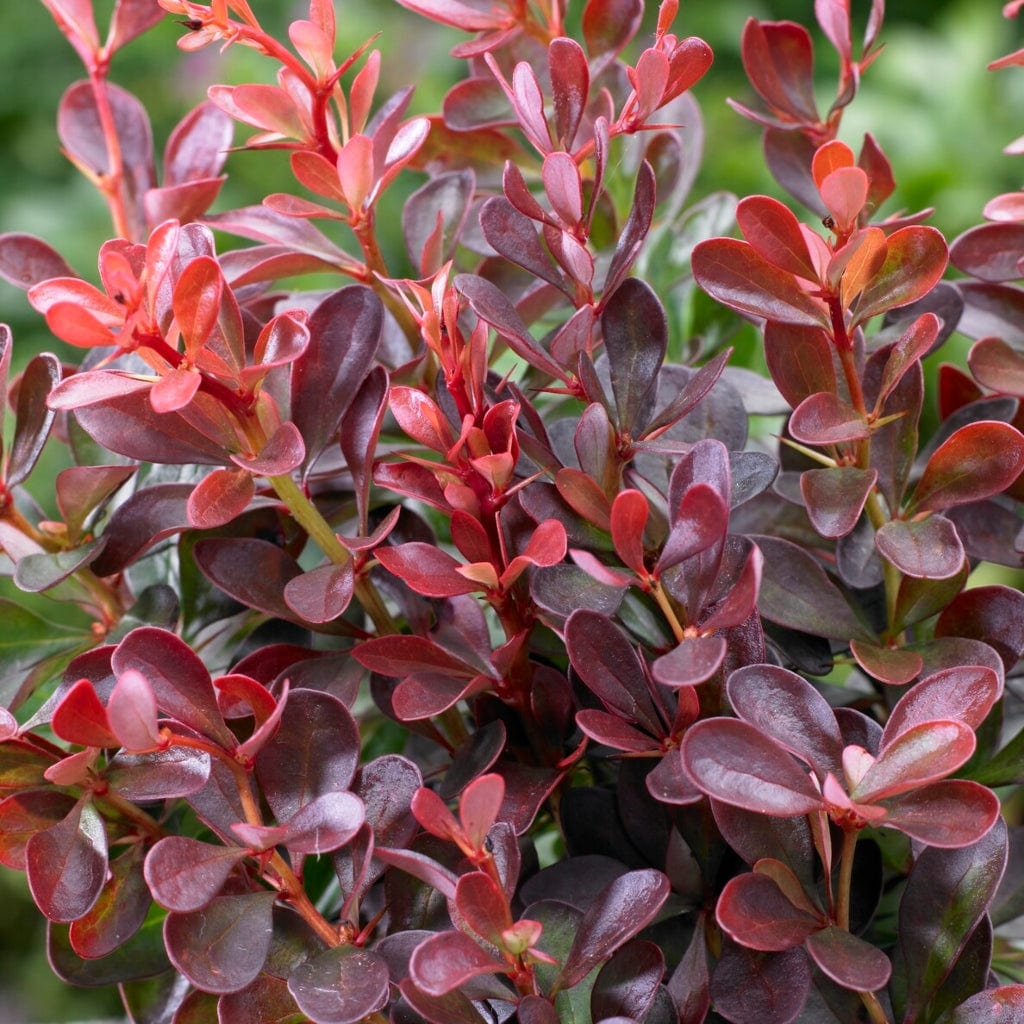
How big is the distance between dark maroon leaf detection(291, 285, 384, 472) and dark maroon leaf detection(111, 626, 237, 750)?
90 mm

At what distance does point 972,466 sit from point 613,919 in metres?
0.18

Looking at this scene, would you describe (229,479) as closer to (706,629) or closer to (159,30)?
(706,629)

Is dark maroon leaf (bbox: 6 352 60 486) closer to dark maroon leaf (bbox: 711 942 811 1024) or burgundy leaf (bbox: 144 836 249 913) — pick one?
burgundy leaf (bbox: 144 836 249 913)

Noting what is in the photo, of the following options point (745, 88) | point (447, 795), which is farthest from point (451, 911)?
point (745, 88)

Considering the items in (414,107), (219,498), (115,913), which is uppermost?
(219,498)

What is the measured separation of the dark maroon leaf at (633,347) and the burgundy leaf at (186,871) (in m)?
0.18

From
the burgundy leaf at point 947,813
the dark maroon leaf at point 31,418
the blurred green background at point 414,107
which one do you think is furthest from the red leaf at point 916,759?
the blurred green background at point 414,107

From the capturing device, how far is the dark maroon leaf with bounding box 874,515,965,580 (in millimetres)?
362

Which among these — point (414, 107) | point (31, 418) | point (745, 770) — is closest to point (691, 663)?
point (745, 770)

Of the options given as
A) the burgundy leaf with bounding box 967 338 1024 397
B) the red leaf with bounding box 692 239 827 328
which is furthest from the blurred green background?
the red leaf with bounding box 692 239 827 328

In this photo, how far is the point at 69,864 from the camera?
35cm

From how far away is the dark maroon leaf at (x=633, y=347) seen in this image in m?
0.39

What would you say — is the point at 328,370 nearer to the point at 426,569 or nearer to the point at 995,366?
the point at 426,569

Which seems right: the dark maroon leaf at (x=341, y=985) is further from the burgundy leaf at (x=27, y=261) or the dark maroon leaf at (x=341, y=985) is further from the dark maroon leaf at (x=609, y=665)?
the burgundy leaf at (x=27, y=261)
